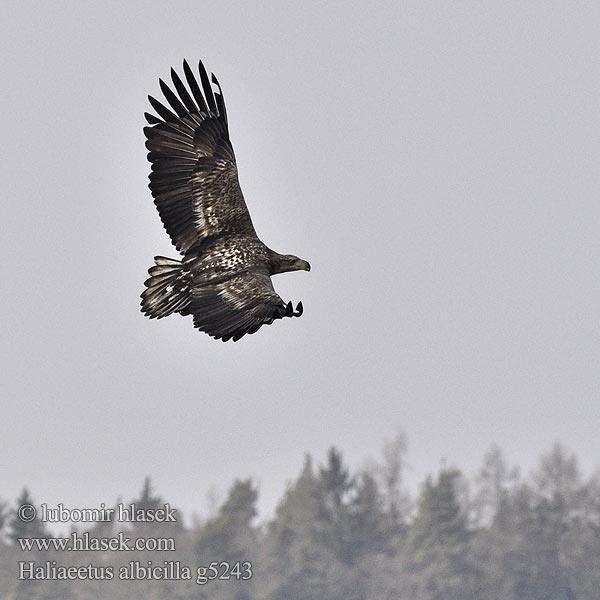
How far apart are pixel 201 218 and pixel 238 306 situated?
118 inches

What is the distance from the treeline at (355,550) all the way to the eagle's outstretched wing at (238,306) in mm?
83545

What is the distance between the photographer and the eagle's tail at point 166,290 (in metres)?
24.9

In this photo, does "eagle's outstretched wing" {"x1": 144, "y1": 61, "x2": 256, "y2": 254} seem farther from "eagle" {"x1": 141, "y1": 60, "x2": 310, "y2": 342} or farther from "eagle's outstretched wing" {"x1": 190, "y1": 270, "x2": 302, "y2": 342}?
"eagle's outstretched wing" {"x1": 190, "y1": 270, "x2": 302, "y2": 342}

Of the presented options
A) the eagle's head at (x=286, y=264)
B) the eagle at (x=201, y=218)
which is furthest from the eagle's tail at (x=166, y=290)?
the eagle's head at (x=286, y=264)

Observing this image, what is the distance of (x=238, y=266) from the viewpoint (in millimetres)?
24562

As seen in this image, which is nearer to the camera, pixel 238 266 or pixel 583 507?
pixel 238 266

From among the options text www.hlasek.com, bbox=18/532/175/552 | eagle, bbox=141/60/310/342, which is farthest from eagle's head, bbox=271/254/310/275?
text www.hlasek.com, bbox=18/532/175/552

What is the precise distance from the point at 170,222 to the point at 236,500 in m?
86.9

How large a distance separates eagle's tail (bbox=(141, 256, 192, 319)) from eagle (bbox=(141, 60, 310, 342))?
1cm

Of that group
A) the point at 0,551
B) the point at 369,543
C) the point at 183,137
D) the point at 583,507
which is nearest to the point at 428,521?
the point at 369,543

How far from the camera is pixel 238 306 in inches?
917

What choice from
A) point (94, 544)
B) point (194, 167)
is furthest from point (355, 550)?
point (194, 167)

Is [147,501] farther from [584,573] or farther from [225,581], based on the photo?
[584,573]

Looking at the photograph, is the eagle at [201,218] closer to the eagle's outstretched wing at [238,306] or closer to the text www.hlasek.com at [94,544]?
the eagle's outstretched wing at [238,306]
